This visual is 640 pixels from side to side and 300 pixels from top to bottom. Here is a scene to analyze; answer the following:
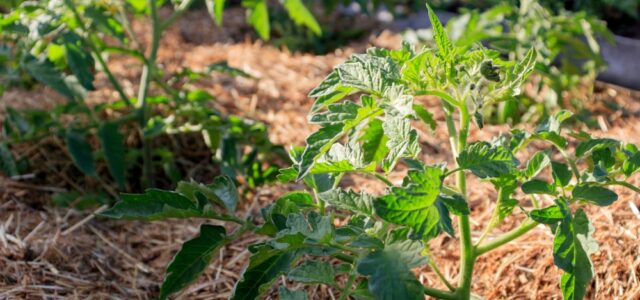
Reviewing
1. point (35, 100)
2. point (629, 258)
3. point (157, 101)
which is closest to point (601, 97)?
point (629, 258)

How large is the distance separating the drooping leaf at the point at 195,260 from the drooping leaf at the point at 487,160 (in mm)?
415

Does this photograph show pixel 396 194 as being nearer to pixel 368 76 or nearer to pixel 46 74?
pixel 368 76

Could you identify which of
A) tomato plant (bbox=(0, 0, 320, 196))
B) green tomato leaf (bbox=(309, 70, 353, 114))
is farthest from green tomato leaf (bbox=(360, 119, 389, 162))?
tomato plant (bbox=(0, 0, 320, 196))

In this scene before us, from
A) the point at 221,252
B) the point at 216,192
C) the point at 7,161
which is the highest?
the point at 216,192

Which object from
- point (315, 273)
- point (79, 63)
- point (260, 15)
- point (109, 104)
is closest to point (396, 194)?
point (315, 273)

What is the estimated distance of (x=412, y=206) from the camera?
3.31 feet

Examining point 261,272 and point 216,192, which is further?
point 216,192

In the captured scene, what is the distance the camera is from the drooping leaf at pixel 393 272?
999 mm

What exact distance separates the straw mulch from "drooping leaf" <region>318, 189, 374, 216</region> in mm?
504

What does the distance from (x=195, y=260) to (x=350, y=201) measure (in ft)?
0.93

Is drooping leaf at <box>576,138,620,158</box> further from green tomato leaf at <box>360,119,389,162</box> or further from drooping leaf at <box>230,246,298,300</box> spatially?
drooping leaf at <box>230,246,298,300</box>

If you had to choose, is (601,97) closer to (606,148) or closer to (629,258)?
(629,258)

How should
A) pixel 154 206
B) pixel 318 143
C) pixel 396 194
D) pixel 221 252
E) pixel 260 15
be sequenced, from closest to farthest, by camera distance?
pixel 396 194, pixel 318 143, pixel 154 206, pixel 221 252, pixel 260 15

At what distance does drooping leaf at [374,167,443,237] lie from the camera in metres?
1.00
